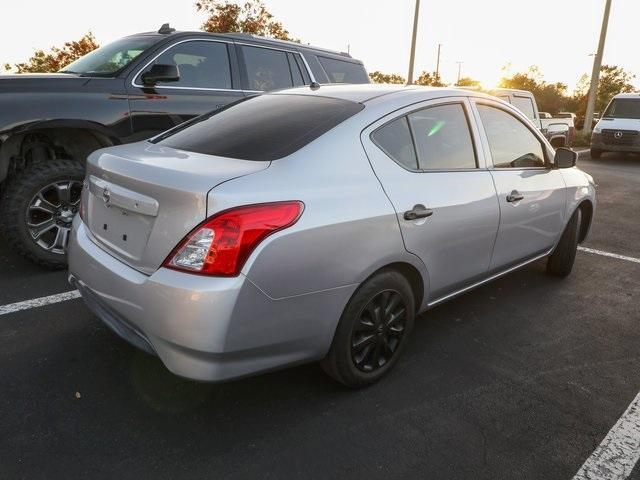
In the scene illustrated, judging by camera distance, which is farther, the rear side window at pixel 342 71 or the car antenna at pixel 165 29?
the rear side window at pixel 342 71

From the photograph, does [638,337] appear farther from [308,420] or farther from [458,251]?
[308,420]

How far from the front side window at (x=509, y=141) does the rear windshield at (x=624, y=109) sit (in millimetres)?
13616

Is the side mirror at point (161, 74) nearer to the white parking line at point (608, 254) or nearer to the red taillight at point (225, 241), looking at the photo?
the red taillight at point (225, 241)

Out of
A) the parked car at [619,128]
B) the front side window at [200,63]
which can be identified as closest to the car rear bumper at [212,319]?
the front side window at [200,63]

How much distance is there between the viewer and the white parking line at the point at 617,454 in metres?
2.30

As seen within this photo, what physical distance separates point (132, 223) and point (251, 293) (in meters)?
0.70

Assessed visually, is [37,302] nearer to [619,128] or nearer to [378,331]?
[378,331]

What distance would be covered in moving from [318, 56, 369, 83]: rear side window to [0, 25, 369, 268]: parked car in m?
1.05

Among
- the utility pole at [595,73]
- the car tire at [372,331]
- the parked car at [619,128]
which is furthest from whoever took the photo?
the utility pole at [595,73]

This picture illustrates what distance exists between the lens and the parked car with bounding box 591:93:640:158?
47.5 feet

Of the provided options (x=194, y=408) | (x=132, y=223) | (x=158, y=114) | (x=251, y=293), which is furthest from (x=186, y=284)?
(x=158, y=114)

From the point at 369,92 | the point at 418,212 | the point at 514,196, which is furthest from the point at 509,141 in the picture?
the point at 418,212

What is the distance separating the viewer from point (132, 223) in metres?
2.40

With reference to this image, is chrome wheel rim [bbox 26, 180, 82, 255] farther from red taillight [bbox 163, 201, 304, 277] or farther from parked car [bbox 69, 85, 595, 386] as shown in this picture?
red taillight [bbox 163, 201, 304, 277]
